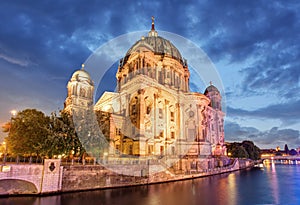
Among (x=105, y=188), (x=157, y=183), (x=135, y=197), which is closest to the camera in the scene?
(x=135, y=197)

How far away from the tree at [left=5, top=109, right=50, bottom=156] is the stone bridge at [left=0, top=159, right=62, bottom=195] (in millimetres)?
4944

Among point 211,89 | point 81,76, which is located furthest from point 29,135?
point 211,89

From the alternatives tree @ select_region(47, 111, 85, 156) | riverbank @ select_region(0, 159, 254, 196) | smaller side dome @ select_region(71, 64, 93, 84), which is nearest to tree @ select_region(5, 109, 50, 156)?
tree @ select_region(47, 111, 85, 156)

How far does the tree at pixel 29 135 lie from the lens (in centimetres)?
2623

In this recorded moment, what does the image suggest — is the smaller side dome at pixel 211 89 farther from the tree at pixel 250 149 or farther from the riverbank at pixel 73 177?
the riverbank at pixel 73 177

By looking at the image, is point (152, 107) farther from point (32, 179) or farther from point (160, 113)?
point (32, 179)

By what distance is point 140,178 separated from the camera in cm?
2738

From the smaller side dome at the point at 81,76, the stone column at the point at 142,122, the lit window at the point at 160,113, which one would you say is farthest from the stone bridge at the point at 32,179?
the smaller side dome at the point at 81,76

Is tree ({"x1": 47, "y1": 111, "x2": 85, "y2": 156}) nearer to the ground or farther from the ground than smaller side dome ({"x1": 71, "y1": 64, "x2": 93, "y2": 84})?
nearer to the ground

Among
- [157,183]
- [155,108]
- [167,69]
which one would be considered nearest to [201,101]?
[167,69]

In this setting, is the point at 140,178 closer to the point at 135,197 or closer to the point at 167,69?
the point at 135,197

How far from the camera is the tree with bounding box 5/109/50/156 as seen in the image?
2623cm

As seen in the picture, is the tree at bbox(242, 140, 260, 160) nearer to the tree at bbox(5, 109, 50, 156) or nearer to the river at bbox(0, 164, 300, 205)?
the river at bbox(0, 164, 300, 205)

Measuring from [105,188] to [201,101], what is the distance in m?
35.0
